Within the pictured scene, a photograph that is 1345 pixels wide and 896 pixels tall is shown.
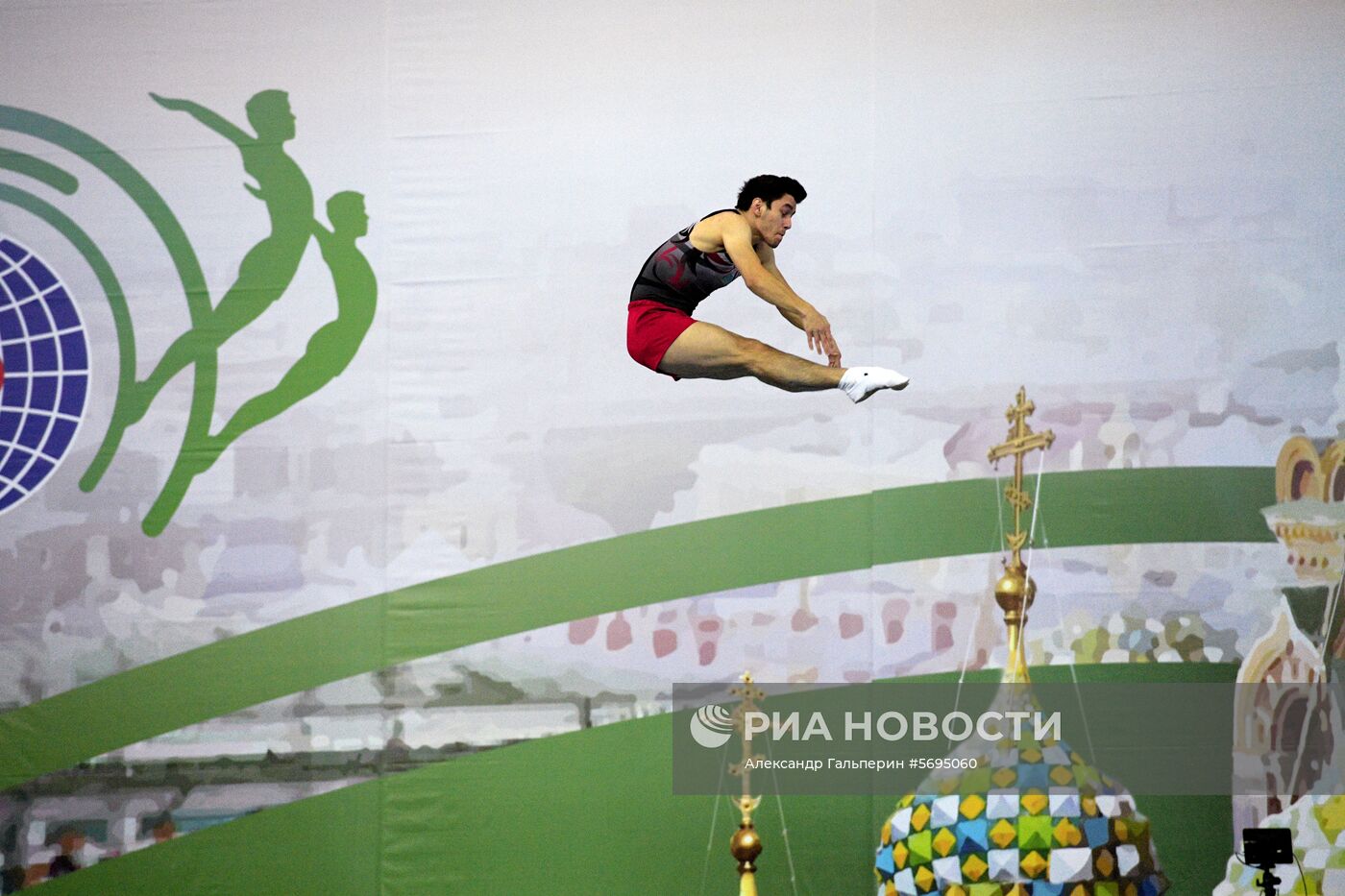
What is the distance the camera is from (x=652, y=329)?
6156mm

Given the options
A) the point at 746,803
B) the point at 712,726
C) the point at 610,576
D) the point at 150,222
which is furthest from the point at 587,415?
the point at 150,222

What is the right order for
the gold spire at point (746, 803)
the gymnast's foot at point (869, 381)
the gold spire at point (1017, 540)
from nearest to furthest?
1. the gold spire at point (746, 803)
2. the gold spire at point (1017, 540)
3. the gymnast's foot at point (869, 381)

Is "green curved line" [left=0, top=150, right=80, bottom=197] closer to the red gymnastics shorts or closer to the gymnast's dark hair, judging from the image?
the red gymnastics shorts

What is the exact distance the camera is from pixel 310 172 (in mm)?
6344

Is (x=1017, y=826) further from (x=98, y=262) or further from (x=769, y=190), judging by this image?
(x=98, y=262)

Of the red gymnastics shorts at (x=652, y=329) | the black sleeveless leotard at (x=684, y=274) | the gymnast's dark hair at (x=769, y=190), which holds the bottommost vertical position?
the red gymnastics shorts at (x=652, y=329)

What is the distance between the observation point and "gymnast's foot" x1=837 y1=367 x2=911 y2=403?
5.99 metres

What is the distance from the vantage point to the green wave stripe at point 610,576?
5871 millimetres

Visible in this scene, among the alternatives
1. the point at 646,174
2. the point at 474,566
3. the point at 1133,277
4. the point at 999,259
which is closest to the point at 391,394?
the point at 474,566

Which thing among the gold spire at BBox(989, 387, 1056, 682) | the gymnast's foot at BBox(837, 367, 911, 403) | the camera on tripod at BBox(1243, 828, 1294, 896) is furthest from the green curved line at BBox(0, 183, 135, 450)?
the camera on tripod at BBox(1243, 828, 1294, 896)

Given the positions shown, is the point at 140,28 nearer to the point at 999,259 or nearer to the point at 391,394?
the point at 391,394

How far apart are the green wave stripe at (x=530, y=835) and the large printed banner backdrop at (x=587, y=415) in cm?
1

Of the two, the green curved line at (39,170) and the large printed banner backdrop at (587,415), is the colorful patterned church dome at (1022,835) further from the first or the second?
the green curved line at (39,170)

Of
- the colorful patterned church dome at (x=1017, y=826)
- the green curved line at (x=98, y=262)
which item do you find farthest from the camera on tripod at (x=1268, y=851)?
the green curved line at (x=98, y=262)
